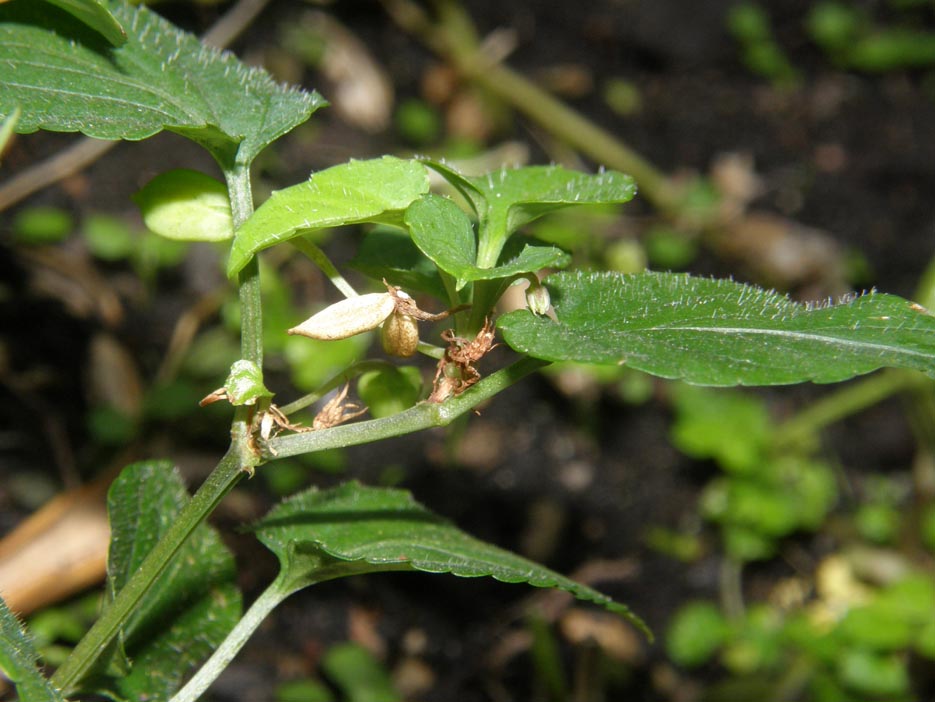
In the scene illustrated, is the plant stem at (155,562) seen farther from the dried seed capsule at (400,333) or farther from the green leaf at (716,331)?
the green leaf at (716,331)

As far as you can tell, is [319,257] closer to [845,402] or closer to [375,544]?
[375,544]

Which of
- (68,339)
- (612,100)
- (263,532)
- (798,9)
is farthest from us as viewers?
(798,9)

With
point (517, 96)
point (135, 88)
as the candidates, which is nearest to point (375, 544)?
point (135, 88)

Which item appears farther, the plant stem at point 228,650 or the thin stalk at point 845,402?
the thin stalk at point 845,402

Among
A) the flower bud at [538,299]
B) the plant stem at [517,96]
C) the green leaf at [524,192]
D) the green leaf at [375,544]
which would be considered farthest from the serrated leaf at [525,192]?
the plant stem at [517,96]

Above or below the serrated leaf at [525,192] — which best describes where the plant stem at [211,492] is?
below

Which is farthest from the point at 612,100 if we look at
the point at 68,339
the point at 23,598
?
the point at 23,598

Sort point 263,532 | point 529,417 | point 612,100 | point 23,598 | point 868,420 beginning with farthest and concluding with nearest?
point 612,100, point 868,420, point 529,417, point 23,598, point 263,532

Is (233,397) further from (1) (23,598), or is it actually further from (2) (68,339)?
(2) (68,339)

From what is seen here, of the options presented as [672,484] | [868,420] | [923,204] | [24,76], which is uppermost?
[923,204]
